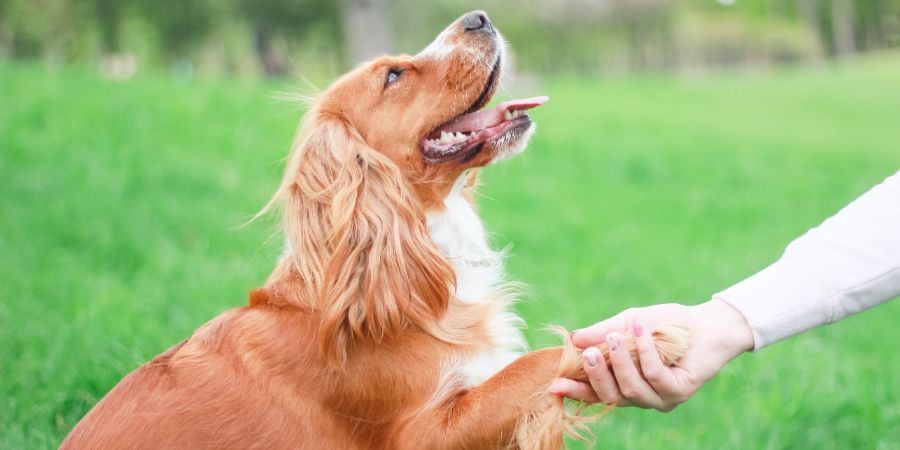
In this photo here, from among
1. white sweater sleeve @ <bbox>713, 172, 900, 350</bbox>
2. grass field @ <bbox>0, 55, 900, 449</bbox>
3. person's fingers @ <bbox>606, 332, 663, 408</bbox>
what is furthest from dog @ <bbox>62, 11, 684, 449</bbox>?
grass field @ <bbox>0, 55, 900, 449</bbox>

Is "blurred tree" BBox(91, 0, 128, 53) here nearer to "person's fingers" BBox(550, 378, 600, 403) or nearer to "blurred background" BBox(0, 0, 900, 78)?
"blurred background" BBox(0, 0, 900, 78)

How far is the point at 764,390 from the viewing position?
14.2 ft

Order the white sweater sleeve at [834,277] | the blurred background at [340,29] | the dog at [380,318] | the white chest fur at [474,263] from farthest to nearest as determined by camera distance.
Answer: the blurred background at [340,29] → the white chest fur at [474,263] → the dog at [380,318] → the white sweater sleeve at [834,277]

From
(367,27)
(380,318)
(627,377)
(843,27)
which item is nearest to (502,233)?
(380,318)

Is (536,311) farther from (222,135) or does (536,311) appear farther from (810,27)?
(810,27)

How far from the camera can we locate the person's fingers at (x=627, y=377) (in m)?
2.33

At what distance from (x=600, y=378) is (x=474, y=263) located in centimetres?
94

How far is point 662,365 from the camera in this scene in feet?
7.54

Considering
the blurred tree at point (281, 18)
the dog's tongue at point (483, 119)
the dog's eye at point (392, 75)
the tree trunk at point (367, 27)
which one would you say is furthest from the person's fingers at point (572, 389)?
the blurred tree at point (281, 18)

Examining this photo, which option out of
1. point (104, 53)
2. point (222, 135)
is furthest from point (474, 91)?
point (104, 53)

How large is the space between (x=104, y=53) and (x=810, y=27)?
32990mm

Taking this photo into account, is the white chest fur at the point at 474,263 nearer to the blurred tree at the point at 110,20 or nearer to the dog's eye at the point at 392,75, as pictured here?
the dog's eye at the point at 392,75

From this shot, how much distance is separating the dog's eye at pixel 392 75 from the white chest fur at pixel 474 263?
500 mm

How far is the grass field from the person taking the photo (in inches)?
153
